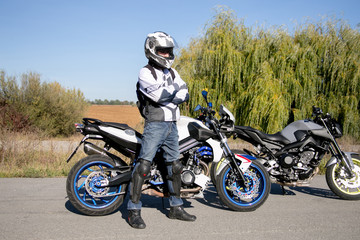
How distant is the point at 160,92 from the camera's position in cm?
385

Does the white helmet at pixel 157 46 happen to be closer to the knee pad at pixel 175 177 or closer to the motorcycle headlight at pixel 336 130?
the knee pad at pixel 175 177

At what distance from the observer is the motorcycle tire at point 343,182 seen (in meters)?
5.07

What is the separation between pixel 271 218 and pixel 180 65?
11341mm

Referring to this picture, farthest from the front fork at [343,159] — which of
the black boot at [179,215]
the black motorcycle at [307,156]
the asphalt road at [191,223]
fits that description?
the black boot at [179,215]

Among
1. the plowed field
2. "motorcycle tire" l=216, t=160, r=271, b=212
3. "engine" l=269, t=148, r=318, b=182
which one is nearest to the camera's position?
"motorcycle tire" l=216, t=160, r=271, b=212

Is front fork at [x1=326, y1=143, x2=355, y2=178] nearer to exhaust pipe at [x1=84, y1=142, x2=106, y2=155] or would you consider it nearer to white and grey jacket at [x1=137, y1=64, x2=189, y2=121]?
white and grey jacket at [x1=137, y1=64, x2=189, y2=121]

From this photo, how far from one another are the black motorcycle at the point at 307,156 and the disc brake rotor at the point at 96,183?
223 centimetres

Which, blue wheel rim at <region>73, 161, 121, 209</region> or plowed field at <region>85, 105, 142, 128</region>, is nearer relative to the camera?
blue wheel rim at <region>73, 161, 121, 209</region>

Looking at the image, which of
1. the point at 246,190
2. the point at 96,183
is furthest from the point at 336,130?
the point at 96,183

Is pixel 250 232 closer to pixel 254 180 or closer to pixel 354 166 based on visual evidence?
pixel 254 180

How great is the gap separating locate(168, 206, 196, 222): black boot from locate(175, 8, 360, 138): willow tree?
8.95 meters

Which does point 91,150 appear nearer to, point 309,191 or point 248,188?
point 248,188

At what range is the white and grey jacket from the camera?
3.86 meters

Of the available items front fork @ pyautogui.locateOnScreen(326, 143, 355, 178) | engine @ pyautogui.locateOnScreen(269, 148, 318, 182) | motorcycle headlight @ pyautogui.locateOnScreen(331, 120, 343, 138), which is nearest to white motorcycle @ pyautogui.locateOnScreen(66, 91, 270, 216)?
engine @ pyautogui.locateOnScreen(269, 148, 318, 182)
